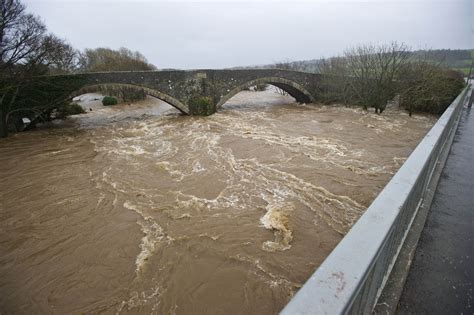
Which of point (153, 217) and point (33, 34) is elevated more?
point (33, 34)

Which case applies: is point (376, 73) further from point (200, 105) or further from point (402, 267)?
point (402, 267)

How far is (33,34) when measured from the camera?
446 inches

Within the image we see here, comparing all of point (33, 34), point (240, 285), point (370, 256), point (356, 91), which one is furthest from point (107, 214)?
point (356, 91)

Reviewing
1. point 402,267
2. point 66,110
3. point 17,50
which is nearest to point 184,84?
point 66,110

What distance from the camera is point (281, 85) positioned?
71.4 ft

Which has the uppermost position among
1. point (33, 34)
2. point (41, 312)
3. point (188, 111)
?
point (33, 34)

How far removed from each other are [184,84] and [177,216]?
1249 centimetres

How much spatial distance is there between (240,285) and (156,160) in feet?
20.1

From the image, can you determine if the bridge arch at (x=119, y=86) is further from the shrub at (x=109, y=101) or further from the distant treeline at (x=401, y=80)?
the distant treeline at (x=401, y=80)

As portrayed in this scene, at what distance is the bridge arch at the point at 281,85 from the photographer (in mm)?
18250

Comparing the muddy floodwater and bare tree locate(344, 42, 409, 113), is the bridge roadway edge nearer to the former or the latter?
the muddy floodwater

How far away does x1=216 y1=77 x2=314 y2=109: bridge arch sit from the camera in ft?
59.9

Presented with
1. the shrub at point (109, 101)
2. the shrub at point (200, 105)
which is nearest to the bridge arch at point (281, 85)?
the shrub at point (200, 105)

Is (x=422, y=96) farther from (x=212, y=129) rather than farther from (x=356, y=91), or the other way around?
(x=212, y=129)
